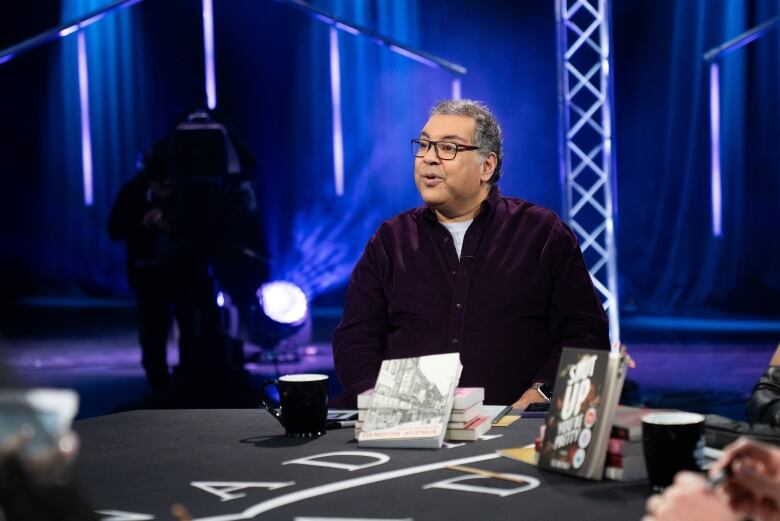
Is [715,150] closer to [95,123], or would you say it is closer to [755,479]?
[95,123]

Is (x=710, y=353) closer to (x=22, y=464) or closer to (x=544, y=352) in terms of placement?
(x=544, y=352)

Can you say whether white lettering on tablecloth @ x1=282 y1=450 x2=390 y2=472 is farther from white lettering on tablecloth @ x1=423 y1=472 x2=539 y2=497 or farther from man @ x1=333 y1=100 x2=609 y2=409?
man @ x1=333 y1=100 x2=609 y2=409

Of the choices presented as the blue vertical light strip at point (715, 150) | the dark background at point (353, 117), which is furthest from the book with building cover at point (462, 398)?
the blue vertical light strip at point (715, 150)

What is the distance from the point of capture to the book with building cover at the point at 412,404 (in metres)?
1.50

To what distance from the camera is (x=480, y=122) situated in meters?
2.69

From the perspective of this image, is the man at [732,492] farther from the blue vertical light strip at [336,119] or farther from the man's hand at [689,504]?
the blue vertical light strip at [336,119]

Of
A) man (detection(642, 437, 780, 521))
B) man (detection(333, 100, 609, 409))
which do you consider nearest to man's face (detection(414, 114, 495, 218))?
man (detection(333, 100, 609, 409))

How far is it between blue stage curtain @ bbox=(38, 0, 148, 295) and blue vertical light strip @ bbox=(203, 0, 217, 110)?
1.42 feet

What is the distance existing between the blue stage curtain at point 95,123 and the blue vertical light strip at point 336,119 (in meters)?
1.25

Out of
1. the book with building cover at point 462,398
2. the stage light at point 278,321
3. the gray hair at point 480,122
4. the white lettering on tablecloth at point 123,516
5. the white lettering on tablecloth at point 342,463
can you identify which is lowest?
the stage light at point 278,321

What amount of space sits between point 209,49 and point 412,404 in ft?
17.9

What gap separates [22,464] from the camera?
530mm

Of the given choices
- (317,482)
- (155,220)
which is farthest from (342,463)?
(155,220)

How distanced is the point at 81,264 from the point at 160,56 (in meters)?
1.55
